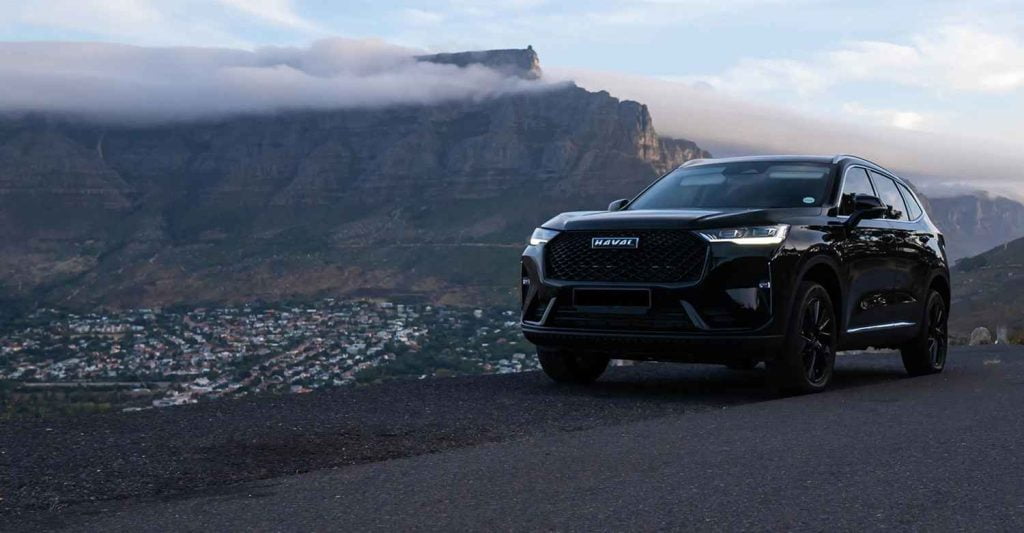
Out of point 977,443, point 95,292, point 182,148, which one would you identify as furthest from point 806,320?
point 182,148

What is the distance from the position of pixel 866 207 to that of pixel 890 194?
132cm

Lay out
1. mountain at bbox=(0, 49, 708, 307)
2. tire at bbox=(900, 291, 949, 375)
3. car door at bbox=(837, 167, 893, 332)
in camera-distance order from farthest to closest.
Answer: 1. mountain at bbox=(0, 49, 708, 307)
2. tire at bbox=(900, 291, 949, 375)
3. car door at bbox=(837, 167, 893, 332)

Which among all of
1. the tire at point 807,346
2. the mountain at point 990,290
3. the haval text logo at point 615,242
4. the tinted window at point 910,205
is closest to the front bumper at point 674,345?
the tire at point 807,346

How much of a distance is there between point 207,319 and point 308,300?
34.1 ft

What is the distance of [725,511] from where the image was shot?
15.1 feet

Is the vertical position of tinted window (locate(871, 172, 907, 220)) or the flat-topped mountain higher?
the flat-topped mountain

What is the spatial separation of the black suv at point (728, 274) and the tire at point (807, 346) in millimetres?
11

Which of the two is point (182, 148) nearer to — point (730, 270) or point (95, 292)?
point (95, 292)

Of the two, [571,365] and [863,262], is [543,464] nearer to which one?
[571,365]

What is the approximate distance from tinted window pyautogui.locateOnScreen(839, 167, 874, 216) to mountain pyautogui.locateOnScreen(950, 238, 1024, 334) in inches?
1469

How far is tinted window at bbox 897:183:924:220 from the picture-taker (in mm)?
10945

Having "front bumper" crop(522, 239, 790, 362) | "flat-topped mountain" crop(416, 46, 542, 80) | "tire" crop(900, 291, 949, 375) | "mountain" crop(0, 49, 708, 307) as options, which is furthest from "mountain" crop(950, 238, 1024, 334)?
"flat-topped mountain" crop(416, 46, 542, 80)

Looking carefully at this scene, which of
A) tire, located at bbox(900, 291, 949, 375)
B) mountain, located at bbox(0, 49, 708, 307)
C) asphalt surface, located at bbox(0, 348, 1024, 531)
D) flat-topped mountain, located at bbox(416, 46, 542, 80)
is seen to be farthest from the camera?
flat-topped mountain, located at bbox(416, 46, 542, 80)

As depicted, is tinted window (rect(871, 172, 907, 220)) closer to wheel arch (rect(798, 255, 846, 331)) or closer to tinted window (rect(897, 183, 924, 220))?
tinted window (rect(897, 183, 924, 220))
